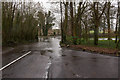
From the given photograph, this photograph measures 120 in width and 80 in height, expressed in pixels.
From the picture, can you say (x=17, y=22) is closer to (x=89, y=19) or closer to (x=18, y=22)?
(x=18, y=22)

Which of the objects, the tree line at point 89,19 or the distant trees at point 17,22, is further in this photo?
the distant trees at point 17,22

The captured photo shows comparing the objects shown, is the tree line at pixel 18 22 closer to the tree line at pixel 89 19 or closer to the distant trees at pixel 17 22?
the distant trees at pixel 17 22

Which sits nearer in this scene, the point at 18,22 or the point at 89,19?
the point at 89,19

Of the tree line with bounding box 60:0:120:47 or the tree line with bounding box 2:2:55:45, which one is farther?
the tree line with bounding box 2:2:55:45

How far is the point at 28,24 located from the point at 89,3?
1529 centimetres

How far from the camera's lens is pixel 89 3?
16406 millimetres

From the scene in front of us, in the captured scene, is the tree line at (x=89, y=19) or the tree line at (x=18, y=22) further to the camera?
the tree line at (x=18, y=22)

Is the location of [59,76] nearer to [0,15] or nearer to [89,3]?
[89,3]

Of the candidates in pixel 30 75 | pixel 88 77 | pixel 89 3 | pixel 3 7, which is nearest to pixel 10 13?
pixel 3 7

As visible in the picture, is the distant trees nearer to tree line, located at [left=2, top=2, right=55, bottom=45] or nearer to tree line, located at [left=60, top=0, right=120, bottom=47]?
tree line, located at [left=2, top=2, right=55, bottom=45]

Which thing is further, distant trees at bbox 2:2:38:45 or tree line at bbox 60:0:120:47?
distant trees at bbox 2:2:38:45

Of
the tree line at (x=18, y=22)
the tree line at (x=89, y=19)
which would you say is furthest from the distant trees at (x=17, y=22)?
the tree line at (x=89, y=19)

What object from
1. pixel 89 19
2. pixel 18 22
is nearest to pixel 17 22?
pixel 18 22

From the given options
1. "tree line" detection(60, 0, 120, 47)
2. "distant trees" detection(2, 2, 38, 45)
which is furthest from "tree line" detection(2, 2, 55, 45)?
"tree line" detection(60, 0, 120, 47)
